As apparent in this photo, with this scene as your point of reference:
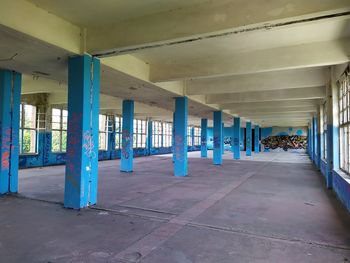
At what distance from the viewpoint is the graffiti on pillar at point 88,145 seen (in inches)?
251

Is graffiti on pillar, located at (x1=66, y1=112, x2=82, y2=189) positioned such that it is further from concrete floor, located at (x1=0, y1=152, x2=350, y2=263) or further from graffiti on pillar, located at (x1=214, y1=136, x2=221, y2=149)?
graffiti on pillar, located at (x1=214, y1=136, x2=221, y2=149)

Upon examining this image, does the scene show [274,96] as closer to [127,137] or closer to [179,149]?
[179,149]

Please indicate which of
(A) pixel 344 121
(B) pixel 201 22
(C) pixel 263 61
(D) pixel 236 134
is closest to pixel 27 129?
(C) pixel 263 61

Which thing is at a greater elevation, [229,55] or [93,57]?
[229,55]

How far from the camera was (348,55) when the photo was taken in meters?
6.61

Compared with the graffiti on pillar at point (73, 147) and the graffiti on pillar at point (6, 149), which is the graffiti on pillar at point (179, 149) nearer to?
the graffiti on pillar at point (73, 147)

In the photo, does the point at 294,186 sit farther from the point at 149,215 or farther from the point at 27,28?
the point at 27,28

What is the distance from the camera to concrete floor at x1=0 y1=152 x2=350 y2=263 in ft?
12.5

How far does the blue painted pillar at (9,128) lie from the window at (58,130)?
928 centimetres

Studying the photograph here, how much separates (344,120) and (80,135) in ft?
23.9

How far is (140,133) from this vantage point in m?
26.9

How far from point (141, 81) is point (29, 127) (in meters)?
9.79

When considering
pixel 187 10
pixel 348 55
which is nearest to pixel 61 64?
pixel 187 10

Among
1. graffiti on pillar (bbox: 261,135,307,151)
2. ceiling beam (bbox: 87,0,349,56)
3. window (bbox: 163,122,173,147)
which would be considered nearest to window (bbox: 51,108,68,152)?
ceiling beam (bbox: 87,0,349,56)
